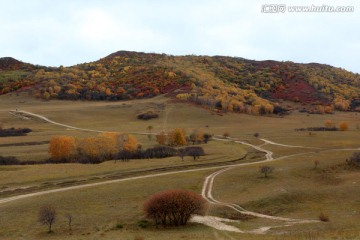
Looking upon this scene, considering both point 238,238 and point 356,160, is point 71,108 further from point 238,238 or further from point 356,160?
point 238,238

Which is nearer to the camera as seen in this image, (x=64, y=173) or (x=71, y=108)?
(x=64, y=173)

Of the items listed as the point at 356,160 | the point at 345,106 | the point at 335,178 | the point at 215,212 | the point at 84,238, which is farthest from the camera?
the point at 345,106

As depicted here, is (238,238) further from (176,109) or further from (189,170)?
(176,109)

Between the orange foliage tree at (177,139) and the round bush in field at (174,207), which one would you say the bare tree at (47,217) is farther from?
the orange foliage tree at (177,139)

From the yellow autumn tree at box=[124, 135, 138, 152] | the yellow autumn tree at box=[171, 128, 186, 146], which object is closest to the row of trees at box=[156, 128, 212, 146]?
the yellow autumn tree at box=[171, 128, 186, 146]

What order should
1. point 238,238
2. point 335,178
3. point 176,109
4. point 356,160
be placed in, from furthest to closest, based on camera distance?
point 176,109
point 356,160
point 335,178
point 238,238

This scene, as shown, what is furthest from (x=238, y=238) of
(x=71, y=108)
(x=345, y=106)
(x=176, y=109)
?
(x=345, y=106)

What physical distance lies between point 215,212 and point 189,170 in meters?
25.4

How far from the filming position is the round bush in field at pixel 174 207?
37.6m

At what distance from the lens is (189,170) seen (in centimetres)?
6631

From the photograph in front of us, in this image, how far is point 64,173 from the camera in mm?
64000

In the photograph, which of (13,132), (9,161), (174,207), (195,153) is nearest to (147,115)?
(13,132)

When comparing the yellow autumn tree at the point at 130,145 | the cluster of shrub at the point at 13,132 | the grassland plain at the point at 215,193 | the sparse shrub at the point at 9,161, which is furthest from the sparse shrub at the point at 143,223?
the cluster of shrub at the point at 13,132

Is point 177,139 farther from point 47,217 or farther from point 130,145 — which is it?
point 47,217
